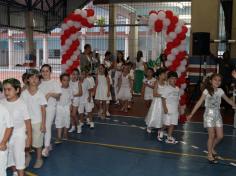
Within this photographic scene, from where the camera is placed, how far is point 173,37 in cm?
735

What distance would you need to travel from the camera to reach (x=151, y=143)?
6086mm

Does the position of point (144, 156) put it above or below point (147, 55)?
below

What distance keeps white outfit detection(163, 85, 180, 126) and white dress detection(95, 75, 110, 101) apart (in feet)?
7.47

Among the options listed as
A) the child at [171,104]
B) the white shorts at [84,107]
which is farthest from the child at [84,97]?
the child at [171,104]

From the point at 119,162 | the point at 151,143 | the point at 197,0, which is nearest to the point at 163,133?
the point at 151,143

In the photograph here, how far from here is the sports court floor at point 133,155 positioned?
15.1 ft

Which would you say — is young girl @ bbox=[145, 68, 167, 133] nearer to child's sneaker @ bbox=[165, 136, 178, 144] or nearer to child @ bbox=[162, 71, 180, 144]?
child @ bbox=[162, 71, 180, 144]

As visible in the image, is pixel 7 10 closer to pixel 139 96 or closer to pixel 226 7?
pixel 139 96

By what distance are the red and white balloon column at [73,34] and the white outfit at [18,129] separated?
5295mm

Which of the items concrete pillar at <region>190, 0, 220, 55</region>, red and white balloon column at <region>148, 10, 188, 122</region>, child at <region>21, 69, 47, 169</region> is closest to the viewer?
child at <region>21, 69, 47, 169</region>

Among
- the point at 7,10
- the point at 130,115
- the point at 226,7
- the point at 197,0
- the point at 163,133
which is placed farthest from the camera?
the point at 7,10

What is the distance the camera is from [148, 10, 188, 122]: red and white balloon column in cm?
729

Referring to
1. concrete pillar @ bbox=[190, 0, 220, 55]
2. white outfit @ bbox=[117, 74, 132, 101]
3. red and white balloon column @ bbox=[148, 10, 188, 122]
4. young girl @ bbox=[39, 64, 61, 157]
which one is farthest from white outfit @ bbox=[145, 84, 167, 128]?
concrete pillar @ bbox=[190, 0, 220, 55]

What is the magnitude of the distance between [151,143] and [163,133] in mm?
580
